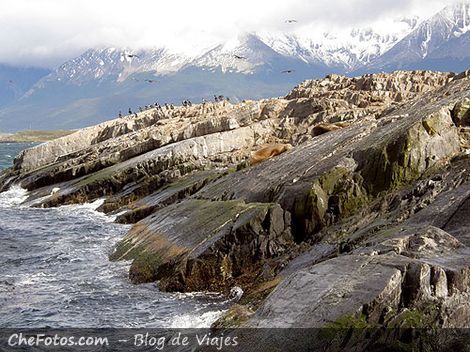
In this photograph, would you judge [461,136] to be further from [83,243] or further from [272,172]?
[83,243]

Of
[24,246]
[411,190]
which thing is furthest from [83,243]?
[411,190]

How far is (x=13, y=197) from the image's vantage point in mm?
64188

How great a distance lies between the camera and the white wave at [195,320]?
62.8 ft

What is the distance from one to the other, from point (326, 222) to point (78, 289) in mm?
11572

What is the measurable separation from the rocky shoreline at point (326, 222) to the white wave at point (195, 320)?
1316 millimetres

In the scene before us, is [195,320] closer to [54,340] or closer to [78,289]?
[54,340]

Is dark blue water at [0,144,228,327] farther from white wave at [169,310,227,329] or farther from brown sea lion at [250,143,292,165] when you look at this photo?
brown sea lion at [250,143,292,165]

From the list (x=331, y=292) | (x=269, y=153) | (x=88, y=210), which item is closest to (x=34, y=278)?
(x=331, y=292)

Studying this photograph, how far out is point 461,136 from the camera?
2814 centimetres

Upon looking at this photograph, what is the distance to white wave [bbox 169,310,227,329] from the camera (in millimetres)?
19141

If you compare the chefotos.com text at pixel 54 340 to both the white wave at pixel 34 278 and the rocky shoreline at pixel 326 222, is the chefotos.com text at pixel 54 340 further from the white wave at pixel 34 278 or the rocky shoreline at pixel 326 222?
the white wave at pixel 34 278

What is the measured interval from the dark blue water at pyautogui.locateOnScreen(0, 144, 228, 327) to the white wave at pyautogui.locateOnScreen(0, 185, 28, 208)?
Answer: 18401 mm

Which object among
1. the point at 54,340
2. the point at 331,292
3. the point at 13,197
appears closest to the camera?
the point at 331,292

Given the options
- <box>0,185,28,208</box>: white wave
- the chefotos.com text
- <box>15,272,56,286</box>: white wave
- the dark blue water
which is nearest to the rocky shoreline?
the dark blue water
